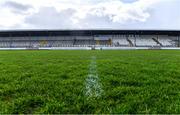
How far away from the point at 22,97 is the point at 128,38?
5377 cm

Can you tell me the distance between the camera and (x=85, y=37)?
191 ft

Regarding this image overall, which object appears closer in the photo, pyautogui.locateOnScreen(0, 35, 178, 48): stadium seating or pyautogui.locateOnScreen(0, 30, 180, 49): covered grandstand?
pyautogui.locateOnScreen(0, 35, 178, 48): stadium seating

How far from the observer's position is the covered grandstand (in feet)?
181

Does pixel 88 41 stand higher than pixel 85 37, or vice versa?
pixel 85 37

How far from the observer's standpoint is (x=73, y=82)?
5551 mm

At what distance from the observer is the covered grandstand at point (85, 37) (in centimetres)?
5509

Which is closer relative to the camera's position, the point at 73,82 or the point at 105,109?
the point at 105,109

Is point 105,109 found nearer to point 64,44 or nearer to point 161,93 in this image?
→ point 161,93

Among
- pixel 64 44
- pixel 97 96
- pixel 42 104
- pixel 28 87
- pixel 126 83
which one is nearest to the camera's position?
pixel 42 104

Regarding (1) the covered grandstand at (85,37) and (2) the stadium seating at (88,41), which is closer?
(2) the stadium seating at (88,41)

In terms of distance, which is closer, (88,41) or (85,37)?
(88,41)

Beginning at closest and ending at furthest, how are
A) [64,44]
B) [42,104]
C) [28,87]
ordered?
1. [42,104]
2. [28,87]
3. [64,44]

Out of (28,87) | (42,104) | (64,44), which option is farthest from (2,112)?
(64,44)

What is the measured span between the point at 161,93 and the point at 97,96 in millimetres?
1035
